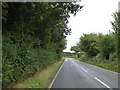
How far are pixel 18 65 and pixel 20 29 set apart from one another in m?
4.73

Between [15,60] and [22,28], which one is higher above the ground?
[22,28]

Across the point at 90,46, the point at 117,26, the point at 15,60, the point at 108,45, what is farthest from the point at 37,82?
the point at 90,46

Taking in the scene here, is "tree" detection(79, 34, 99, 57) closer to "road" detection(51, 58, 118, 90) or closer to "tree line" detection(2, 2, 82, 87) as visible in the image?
"road" detection(51, 58, 118, 90)

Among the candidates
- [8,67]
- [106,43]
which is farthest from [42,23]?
[106,43]

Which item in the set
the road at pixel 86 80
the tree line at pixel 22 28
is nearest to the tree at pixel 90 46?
the road at pixel 86 80

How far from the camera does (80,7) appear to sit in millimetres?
26391

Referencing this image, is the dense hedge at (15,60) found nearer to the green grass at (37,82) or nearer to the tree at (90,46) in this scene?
the green grass at (37,82)

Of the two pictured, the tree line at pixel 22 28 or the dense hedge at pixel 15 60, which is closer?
the dense hedge at pixel 15 60

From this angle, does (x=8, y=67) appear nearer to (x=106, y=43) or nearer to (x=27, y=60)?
(x=27, y=60)

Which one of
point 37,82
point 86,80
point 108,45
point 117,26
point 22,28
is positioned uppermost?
point 117,26

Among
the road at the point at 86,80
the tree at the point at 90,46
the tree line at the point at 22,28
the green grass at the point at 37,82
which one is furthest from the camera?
the tree at the point at 90,46

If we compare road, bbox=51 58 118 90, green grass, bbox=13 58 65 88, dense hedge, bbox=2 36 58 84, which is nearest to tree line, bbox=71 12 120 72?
road, bbox=51 58 118 90

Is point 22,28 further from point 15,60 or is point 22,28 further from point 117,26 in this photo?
point 117,26

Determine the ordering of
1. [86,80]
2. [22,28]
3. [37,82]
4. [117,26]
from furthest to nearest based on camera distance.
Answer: [117,26], [86,80], [22,28], [37,82]
